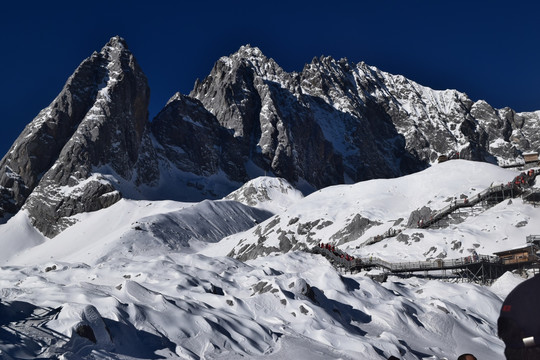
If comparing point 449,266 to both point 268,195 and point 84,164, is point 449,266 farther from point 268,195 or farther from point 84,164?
point 84,164

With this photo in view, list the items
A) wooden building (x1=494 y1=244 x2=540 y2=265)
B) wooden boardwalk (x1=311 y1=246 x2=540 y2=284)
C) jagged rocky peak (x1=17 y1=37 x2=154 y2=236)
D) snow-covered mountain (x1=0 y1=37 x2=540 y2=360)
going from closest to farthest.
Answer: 1. snow-covered mountain (x1=0 y1=37 x2=540 y2=360)
2. wooden building (x1=494 y1=244 x2=540 y2=265)
3. wooden boardwalk (x1=311 y1=246 x2=540 y2=284)
4. jagged rocky peak (x1=17 y1=37 x2=154 y2=236)

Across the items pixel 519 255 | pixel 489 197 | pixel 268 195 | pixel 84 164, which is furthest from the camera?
pixel 84 164

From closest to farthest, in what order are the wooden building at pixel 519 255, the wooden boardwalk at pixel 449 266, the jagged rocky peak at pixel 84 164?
the wooden building at pixel 519 255 < the wooden boardwalk at pixel 449 266 < the jagged rocky peak at pixel 84 164

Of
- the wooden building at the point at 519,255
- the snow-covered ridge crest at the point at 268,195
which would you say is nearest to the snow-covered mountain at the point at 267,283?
the snow-covered ridge crest at the point at 268,195

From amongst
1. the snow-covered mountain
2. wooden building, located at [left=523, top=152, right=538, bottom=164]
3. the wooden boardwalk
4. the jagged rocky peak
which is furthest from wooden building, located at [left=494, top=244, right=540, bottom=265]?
the jagged rocky peak

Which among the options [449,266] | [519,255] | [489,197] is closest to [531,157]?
[489,197]

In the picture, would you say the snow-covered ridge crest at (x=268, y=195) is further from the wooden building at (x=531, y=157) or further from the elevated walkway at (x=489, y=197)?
the elevated walkway at (x=489, y=197)

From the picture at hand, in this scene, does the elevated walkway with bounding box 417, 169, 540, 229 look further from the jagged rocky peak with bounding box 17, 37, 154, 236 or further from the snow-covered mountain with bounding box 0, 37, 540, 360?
the jagged rocky peak with bounding box 17, 37, 154, 236

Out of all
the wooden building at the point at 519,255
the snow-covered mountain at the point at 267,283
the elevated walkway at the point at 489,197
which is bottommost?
the wooden building at the point at 519,255

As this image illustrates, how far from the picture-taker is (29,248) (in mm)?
149625

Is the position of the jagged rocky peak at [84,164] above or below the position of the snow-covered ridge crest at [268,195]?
above

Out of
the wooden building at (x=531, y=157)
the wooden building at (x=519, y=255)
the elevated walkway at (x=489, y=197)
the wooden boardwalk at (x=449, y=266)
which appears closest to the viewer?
the wooden building at (x=519, y=255)

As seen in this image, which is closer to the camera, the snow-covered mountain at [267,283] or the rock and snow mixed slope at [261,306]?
the rock and snow mixed slope at [261,306]

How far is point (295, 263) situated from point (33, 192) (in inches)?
5342
